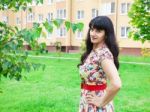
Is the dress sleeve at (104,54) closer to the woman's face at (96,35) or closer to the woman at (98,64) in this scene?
the woman at (98,64)

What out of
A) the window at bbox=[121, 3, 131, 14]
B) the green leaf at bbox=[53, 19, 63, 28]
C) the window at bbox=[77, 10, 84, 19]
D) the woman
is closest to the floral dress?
the woman

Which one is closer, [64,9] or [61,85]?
[61,85]

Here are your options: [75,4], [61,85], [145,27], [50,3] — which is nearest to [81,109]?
[61,85]

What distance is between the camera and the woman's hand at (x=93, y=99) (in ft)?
14.7

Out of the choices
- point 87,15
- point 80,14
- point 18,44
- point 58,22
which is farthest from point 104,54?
point 80,14

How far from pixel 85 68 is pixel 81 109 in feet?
1.49

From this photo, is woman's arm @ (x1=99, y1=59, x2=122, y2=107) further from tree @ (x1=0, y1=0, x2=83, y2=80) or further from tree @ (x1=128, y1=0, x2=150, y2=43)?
tree @ (x1=128, y1=0, x2=150, y2=43)

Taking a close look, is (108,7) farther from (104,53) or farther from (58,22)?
(58,22)

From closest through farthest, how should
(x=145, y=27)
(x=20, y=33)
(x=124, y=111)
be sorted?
1. (x=20, y=33)
2. (x=124, y=111)
3. (x=145, y=27)

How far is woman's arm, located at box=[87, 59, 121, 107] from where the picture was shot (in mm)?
4223

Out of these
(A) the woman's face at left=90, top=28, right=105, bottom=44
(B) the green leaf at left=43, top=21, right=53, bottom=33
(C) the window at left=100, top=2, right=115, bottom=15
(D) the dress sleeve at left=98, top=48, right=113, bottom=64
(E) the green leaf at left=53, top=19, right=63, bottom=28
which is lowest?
(D) the dress sleeve at left=98, top=48, right=113, bottom=64

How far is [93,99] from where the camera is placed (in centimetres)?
454

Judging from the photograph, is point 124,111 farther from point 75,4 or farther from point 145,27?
point 75,4

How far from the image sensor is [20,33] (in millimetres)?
4191
